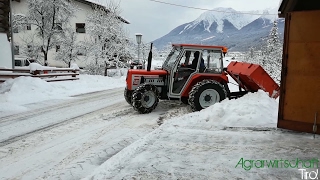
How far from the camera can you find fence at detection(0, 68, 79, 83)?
42.3ft

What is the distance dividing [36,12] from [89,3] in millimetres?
11494

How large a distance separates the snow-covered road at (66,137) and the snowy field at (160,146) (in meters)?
0.02

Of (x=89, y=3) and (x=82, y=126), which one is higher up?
(x=89, y=3)

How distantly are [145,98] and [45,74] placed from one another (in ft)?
30.3

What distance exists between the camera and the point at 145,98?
782 cm

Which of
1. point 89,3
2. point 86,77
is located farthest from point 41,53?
point 89,3

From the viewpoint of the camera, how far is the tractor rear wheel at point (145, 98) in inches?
300

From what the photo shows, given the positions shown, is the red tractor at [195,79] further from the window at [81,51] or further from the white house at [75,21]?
the white house at [75,21]

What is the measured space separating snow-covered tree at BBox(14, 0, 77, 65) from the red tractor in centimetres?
1487

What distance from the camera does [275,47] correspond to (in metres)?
41.4

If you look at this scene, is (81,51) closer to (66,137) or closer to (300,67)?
(66,137)

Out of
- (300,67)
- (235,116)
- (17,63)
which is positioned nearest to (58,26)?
(17,63)

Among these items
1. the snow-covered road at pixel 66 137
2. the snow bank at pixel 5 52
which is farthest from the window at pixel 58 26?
the snow-covered road at pixel 66 137

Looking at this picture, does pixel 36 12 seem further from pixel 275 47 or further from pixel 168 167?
pixel 275 47
